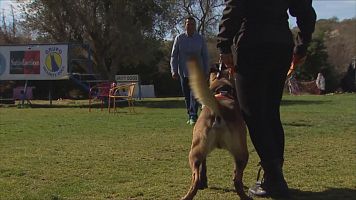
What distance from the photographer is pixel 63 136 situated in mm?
9641

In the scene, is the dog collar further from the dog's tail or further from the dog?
the dog's tail

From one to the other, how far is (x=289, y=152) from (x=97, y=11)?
19.9 meters

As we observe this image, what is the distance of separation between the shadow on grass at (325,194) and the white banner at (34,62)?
18960 millimetres

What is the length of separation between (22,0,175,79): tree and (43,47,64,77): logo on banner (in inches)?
122

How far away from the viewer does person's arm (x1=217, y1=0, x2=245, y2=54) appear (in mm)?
4445

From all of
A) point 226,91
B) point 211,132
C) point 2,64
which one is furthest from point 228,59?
point 2,64

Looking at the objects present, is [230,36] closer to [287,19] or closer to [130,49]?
[287,19]

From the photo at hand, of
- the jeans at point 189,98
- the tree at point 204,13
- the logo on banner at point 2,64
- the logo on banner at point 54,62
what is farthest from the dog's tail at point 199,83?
the tree at point 204,13

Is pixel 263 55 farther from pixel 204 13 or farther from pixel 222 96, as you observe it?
pixel 204 13

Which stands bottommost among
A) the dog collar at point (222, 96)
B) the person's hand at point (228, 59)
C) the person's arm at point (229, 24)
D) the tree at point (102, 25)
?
the dog collar at point (222, 96)

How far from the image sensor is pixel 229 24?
4457 mm

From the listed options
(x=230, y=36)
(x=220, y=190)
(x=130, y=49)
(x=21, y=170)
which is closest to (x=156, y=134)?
→ (x=21, y=170)

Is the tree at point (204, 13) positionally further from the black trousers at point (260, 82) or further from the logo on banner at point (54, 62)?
the black trousers at point (260, 82)

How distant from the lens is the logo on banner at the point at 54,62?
75.4 feet
